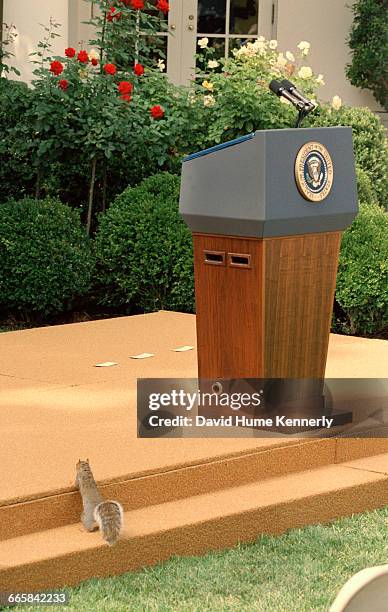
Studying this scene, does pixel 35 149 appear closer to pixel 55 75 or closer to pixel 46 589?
pixel 55 75

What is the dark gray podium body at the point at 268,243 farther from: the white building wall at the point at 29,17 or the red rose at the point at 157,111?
the white building wall at the point at 29,17

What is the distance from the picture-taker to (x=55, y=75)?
28.7ft

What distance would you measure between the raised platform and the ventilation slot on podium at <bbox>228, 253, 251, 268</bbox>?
719mm

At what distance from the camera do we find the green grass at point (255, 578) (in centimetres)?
359

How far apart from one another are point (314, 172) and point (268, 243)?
352 millimetres

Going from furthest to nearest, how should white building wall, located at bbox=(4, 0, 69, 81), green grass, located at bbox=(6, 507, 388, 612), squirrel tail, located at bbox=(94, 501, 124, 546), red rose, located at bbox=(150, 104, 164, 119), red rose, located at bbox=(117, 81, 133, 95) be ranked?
white building wall, located at bbox=(4, 0, 69, 81) < red rose, located at bbox=(150, 104, 164, 119) < red rose, located at bbox=(117, 81, 133, 95) < squirrel tail, located at bbox=(94, 501, 124, 546) < green grass, located at bbox=(6, 507, 388, 612)

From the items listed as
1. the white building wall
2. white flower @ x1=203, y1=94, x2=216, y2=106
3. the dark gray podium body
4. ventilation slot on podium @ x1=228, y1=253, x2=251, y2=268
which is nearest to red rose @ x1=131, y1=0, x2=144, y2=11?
white flower @ x1=203, y1=94, x2=216, y2=106

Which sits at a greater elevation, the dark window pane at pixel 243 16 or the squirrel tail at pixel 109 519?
the dark window pane at pixel 243 16

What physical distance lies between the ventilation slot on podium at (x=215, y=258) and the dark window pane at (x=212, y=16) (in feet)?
27.8

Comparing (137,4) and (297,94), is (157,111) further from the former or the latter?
(297,94)

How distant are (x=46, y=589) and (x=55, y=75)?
576cm

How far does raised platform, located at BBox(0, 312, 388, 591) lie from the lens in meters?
3.81

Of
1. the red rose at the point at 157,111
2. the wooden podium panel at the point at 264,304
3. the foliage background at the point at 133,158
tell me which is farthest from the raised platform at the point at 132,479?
the red rose at the point at 157,111

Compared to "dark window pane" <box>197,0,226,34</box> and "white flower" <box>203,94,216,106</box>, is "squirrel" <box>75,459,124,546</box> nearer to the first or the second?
"white flower" <box>203,94,216,106</box>
